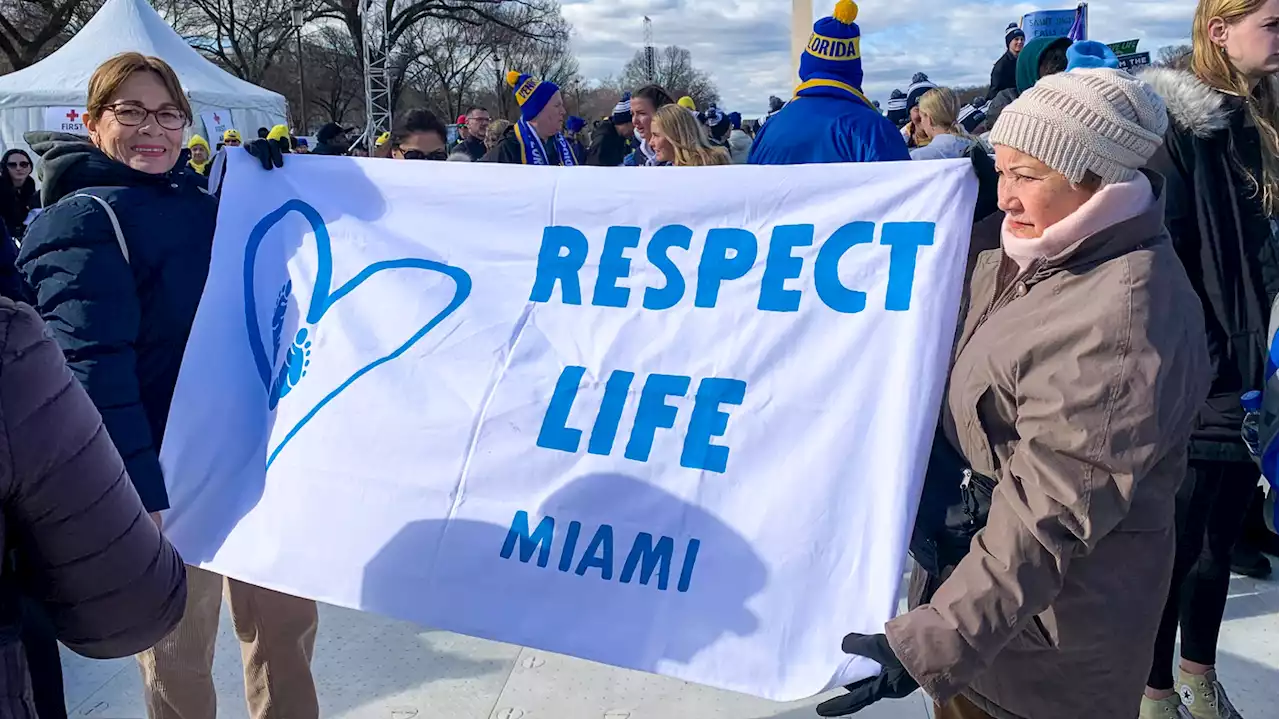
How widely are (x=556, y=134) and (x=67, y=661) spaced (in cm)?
404

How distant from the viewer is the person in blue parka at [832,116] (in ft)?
10.1

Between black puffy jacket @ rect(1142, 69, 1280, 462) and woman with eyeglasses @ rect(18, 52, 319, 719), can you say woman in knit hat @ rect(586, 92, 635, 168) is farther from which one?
black puffy jacket @ rect(1142, 69, 1280, 462)

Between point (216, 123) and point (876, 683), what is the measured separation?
1686 cm

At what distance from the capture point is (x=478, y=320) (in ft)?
7.17

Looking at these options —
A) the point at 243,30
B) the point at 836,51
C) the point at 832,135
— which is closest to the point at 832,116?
the point at 832,135

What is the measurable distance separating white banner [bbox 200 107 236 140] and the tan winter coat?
16.4m

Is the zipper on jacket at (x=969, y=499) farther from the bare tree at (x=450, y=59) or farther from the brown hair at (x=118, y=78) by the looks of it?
the bare tree at (x=450, y=59)

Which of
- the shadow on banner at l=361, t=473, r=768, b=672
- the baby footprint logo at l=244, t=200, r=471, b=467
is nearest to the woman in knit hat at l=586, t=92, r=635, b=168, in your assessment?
the baby footprint logo at l=244, t=200, r=471, b=467

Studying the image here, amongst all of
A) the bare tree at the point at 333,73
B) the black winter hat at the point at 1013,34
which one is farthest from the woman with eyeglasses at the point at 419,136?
the bare tree at the point at 333,73

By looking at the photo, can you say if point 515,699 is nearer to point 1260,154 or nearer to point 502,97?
point 1260,154

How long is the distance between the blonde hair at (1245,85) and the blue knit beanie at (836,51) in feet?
3.95

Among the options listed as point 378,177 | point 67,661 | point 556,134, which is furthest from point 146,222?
point 556,134

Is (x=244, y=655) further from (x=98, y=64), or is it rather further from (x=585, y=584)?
(x=98, y=64)

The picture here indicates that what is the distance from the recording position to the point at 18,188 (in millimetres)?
9008
